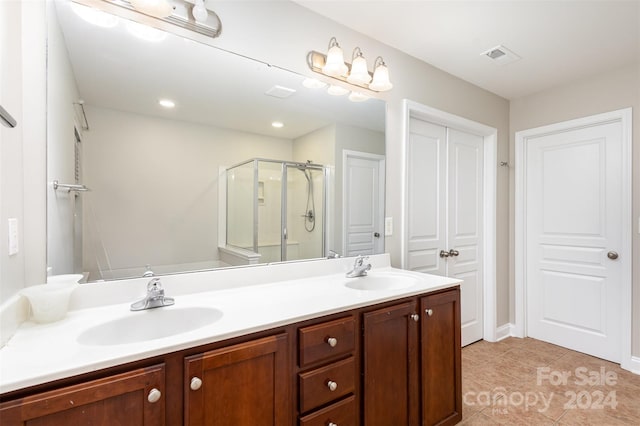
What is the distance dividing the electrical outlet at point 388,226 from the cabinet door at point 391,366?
0.74 meters

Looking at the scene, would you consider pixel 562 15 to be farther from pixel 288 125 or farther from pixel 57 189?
pixel 57 189

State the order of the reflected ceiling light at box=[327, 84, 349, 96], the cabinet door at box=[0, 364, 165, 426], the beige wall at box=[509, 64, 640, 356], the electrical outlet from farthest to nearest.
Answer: the beige wall at box=[509, 64, 640, 356]
the electrical outlet
the reflected ceiling light at box=[327, 84, 349, 96]
the cabinet door at box=[0, 364, 165, 426]

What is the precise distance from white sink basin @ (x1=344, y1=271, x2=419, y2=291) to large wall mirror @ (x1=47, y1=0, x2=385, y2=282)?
251 mm

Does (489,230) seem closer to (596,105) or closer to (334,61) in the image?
(596,105)

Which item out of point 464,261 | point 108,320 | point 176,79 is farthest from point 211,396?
point 464,261

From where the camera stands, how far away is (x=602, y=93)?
2584 mm

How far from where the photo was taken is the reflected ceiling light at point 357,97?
2045mm

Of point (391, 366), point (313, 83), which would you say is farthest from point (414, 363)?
point (313, 83)

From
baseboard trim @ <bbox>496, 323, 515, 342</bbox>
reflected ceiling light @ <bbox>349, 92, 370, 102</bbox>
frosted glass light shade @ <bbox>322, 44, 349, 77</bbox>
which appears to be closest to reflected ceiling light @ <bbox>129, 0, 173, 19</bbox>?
frosted glass light shade @ <bbox>322, 44, 349, 77</bbox>

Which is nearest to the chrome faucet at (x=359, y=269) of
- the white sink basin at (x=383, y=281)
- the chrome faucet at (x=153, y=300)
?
the white sink basin at (x=383, y=281)

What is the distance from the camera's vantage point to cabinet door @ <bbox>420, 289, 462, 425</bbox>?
1574mm

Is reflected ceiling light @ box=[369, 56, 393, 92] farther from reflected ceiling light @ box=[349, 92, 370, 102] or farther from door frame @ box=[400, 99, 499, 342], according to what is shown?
door frame @ box=[400, 99, 499, 342]

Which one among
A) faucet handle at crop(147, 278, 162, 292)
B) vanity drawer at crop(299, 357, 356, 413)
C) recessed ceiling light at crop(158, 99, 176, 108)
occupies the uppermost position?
recessed ceiling light at crop(158, 99, 176, 108)

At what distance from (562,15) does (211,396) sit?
270 cm
